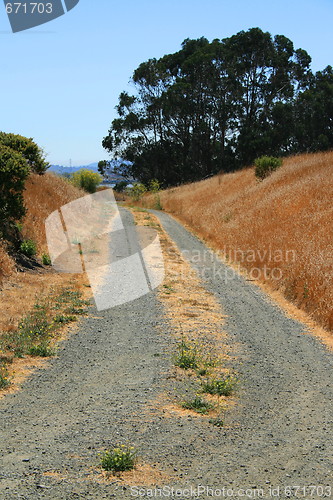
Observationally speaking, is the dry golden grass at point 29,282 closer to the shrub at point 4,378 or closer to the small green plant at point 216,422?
the shrub at point 4,378

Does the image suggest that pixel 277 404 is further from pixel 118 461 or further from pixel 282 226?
pixel 282 226

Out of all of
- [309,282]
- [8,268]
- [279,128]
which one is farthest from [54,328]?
[279,128]

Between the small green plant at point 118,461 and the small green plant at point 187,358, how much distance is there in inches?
105

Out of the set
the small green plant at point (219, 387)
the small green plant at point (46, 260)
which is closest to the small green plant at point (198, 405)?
the small green plant at point (219, 387)

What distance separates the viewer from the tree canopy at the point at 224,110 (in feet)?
167

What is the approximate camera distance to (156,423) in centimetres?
533

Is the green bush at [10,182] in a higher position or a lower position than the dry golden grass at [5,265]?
higher

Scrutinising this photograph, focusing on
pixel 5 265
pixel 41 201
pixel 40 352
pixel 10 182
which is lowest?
pixel 40 352

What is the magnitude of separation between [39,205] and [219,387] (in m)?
15.4

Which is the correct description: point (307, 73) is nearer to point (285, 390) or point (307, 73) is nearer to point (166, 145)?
point (166, 145)

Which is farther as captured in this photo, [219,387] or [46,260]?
[46,260]

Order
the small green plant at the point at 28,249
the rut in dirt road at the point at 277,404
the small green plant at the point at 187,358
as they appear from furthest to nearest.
A: the small green plant at the point at 28,249
the small green plant at the point at 187,358
the rut in dirt road at the point at 277,404

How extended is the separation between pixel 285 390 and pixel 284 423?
1.06 m

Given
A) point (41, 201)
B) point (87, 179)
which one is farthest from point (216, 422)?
point (87, 179)
